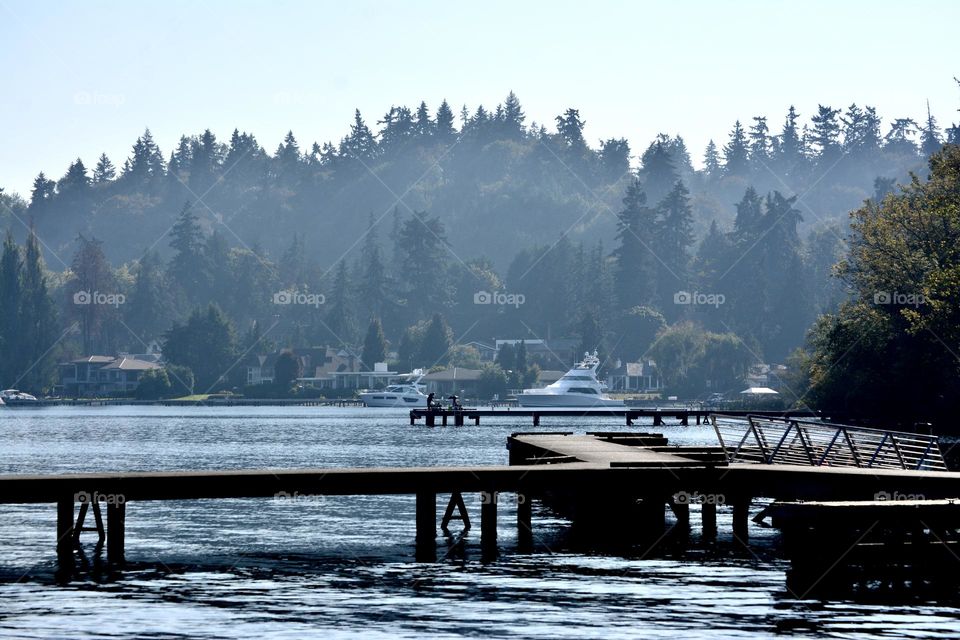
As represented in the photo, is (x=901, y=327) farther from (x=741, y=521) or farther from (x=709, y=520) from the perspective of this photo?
(x=741, y=521)

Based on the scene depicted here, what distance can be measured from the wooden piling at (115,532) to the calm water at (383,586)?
17.1 inches

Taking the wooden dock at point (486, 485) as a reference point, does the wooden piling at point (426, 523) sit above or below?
below

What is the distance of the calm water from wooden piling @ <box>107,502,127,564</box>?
17.1 inches

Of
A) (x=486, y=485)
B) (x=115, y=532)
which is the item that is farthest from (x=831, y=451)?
(x=115, y=532)

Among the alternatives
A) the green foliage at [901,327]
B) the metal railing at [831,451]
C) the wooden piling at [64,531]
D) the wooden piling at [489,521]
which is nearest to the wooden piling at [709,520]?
the metal railing at [831,451]

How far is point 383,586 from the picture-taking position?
28078 mm

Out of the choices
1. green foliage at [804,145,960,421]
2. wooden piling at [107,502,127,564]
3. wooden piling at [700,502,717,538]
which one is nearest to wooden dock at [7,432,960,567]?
wooden piling at [107,502,127,564]

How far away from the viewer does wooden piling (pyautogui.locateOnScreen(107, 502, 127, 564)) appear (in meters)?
Answer: 31.8

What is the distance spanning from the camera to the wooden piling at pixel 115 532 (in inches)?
1251

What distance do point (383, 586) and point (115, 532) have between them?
755 centimetres

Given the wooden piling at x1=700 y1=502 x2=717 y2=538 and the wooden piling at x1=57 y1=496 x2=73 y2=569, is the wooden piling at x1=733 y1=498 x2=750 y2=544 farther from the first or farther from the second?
the wooden piling at x1=57 y1=496 x2=73 y2=569

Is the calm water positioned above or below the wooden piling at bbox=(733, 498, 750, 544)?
below

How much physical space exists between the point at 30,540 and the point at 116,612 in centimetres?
1189

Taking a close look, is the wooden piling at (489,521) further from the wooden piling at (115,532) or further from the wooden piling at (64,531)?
the wooden piling at (64,531)
